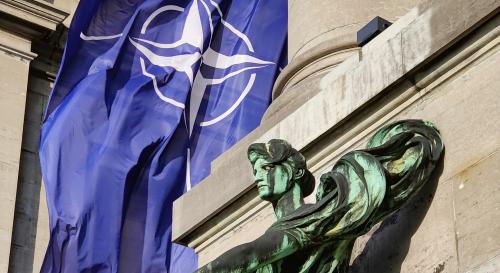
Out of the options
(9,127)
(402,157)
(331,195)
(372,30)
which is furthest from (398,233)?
(9,127)

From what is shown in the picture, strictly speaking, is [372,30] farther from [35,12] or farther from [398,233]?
[35,12]

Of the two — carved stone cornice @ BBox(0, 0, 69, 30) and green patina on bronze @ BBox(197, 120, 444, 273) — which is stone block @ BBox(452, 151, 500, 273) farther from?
carved stone cornice @ BBox(0, 0, 69, 30)

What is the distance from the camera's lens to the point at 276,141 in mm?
9039

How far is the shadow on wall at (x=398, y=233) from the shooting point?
878 cm

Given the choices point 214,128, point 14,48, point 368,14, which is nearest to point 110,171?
point 214,128

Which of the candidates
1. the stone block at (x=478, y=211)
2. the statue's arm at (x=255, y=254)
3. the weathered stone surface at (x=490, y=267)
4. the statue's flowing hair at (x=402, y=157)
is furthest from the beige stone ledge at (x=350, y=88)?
the weathered stone surface at (x=490, y=267)

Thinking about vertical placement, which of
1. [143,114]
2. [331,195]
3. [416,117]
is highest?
[143,114]

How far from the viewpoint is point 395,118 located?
9.31 metres

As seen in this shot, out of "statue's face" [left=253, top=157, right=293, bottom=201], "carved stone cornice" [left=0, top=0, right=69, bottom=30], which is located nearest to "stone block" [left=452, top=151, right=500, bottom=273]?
"statue's face" [left=253, top=157, right=293, bottom=201]

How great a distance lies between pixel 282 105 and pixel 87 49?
9147 mm

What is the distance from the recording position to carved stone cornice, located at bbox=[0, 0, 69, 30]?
26031 mm

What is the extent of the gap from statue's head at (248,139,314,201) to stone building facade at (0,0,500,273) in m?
0.54

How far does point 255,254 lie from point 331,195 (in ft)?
1.81

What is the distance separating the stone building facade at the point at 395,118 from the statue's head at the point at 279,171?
1.77ft
